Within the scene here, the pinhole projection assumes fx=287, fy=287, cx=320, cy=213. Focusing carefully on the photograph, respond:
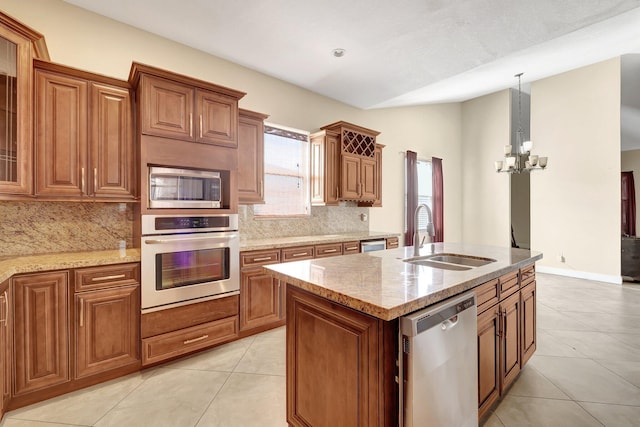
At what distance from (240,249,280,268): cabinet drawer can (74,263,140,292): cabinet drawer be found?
36.2 inches

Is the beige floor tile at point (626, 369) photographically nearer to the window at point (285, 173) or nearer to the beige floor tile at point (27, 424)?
the window at point (285, 173)

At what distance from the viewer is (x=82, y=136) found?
7.28ft

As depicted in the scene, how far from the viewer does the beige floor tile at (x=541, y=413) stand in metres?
1.77

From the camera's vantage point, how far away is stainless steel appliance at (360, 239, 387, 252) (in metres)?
3.95

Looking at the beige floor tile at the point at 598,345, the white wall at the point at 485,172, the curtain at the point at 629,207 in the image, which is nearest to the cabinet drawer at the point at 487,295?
the beige floor tile at the point at 598,345

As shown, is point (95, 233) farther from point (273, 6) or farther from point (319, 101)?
point (319, 101)

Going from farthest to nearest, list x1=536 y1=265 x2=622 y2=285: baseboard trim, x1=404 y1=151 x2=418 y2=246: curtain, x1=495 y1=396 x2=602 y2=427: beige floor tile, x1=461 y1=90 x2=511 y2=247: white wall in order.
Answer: x1=461 y1=90 x2=511 y2=247: white wall
x1=404 y1=151 x2=418 y2=246: curtain
x1=536 y1=265 x2=622 y2=285: baseboard trim
x1=495 y1=396 x2=602 y2=427: beige floor tile

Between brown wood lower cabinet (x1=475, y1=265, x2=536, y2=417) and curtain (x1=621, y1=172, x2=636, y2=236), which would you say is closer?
brown wood lower cabinet (x1=475, y1=265, x2=536, y2=417)

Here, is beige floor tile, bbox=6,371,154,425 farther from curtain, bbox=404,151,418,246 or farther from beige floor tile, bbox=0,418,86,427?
curtain, bbox=404,151,418,246

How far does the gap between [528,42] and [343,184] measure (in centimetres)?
258

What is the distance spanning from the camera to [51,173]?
2115 mm

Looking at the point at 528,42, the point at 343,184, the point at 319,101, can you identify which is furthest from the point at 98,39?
the point at 528,42

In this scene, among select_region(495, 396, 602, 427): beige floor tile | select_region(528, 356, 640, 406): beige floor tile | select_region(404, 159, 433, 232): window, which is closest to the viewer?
select_region(495, 396, 602, 427): beige floor tile

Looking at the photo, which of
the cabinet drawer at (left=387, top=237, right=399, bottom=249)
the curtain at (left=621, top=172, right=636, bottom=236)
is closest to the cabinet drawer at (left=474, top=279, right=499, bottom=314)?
the cabinet drawer at (left=387, top=237, right=399, bottom=249)
